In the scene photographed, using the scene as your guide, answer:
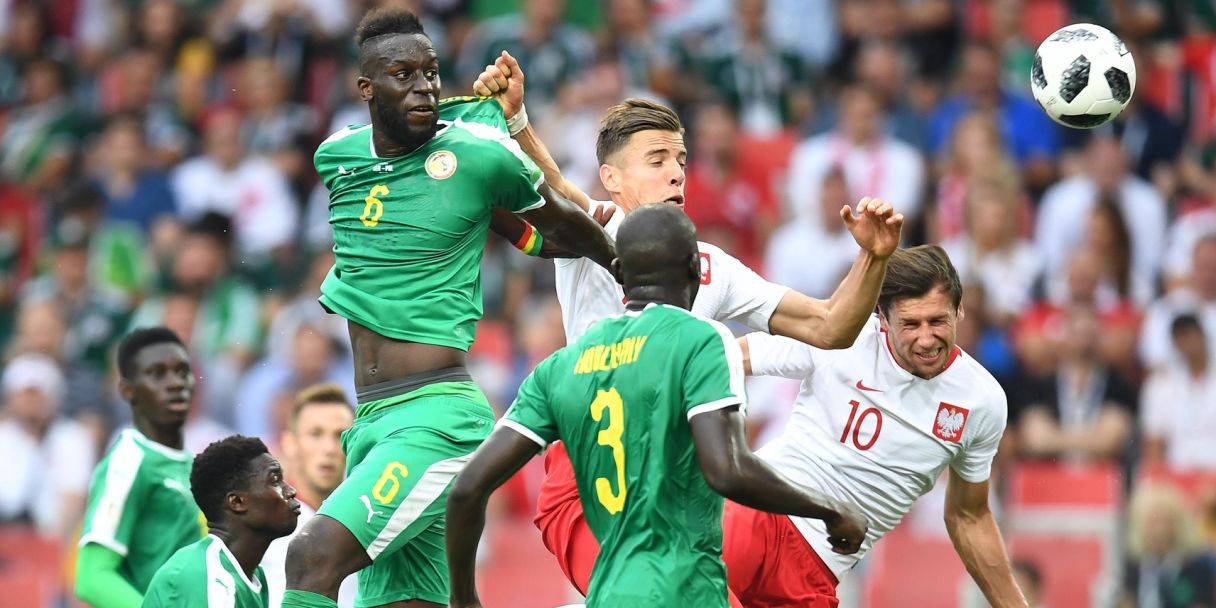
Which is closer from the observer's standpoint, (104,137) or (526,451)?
(526,451)

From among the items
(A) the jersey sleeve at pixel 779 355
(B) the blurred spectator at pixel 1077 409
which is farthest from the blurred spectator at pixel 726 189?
(A) the jersey sleeve at pixel 779 355

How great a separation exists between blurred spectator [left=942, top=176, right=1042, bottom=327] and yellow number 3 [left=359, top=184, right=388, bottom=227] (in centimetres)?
709

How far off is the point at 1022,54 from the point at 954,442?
797 centimetres

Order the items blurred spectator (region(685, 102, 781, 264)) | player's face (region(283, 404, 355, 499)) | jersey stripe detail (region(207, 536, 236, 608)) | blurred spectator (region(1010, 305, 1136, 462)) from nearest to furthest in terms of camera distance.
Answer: jersey stripe detail (region(207, 536, 236, 608)) < player's face (region(283, 404, 355, 499)) < blurred spectator (region(1010, 305, 1136, 462)) < blurred spectator (region(685, 102, 781, 264))

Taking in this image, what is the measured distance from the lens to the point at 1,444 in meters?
14.3

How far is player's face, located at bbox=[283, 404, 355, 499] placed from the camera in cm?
873

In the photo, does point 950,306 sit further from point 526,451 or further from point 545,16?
point 545,16

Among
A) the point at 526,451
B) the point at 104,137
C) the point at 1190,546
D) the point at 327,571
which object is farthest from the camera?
the point at 104,137

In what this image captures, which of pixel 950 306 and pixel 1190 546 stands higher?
pixel 950 306

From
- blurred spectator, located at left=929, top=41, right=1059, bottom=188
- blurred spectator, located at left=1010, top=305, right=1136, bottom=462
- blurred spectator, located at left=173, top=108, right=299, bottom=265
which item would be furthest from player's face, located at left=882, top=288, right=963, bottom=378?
blurred spectator, located at left=173, top=108, right=299, bottom=265

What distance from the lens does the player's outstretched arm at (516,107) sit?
288 inches

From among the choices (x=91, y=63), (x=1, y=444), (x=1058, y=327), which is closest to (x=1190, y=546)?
(x=1058, y=327)

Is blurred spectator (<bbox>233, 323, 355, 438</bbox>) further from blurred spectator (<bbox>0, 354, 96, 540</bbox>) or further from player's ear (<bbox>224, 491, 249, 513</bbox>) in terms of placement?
player's ear (<bbox>224, 491, 249, 513</bbox>)

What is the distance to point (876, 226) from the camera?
261 inches
